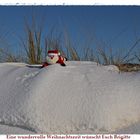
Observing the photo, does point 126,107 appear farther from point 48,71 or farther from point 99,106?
point 48,71

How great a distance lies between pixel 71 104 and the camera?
115 cm

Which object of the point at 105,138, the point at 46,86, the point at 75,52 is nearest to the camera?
the point at 105,138

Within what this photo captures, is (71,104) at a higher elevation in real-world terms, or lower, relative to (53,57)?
lower

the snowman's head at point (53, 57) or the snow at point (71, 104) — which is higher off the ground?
the snowman's head at point (53, 57)

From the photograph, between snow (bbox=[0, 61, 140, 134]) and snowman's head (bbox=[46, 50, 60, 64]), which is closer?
snow (bbox=[0, 61, 140, 134])

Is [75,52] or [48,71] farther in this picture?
[75,52]

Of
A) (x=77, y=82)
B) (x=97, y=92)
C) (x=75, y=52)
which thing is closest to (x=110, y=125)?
(x=97, y=92)

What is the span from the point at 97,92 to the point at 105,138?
7.5 inches

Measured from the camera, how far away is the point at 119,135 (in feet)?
3.61

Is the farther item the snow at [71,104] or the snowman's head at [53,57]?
the snowman's head at [53,57]

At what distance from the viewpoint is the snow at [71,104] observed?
1104 mm

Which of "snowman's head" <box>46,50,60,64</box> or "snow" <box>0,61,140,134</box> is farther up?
"snowman's head" <box>46,50,60,64</box>

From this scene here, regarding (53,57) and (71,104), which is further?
(53,57)

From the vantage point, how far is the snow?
43.4 inches
